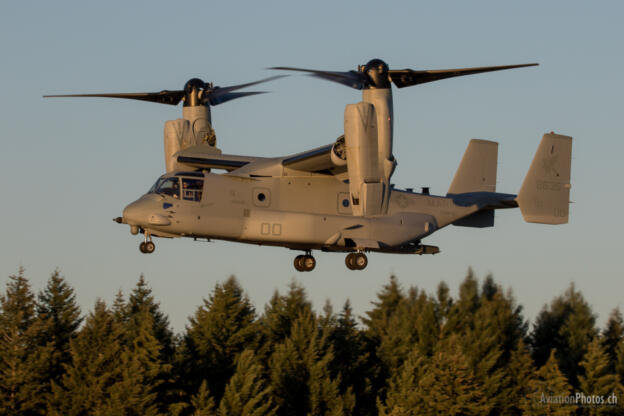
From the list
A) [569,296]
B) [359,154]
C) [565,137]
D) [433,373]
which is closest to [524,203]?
[565,137]

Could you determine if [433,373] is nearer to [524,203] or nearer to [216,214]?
[524,203]

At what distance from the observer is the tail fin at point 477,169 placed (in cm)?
3156

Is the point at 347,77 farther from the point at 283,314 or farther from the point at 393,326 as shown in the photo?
the point at 393,326

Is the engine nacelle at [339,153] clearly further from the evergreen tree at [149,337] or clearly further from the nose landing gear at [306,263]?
the evergreen tree at [149,337]

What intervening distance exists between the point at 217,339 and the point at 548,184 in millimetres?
32591

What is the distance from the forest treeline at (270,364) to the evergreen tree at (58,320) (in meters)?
0.08

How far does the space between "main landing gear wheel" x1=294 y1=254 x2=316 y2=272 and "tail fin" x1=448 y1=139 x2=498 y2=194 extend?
5225mm

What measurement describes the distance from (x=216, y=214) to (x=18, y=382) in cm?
2520

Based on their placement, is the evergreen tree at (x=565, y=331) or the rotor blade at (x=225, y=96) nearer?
the rotor blade at (x=225, y=96)

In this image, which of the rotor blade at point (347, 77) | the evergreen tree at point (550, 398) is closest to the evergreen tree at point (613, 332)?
the evergreen tree at point (550, 398)

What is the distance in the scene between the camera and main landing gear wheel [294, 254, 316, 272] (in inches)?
1141

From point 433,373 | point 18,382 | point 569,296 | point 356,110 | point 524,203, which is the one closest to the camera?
point 356,110

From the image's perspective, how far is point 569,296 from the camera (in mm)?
82875

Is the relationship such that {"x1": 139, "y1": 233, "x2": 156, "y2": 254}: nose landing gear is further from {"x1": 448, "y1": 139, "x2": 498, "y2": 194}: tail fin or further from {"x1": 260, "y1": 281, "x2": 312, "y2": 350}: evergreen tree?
{"x1": 260, "y1": 281, "x2": 312, "y2": 350}: evergreen tree
